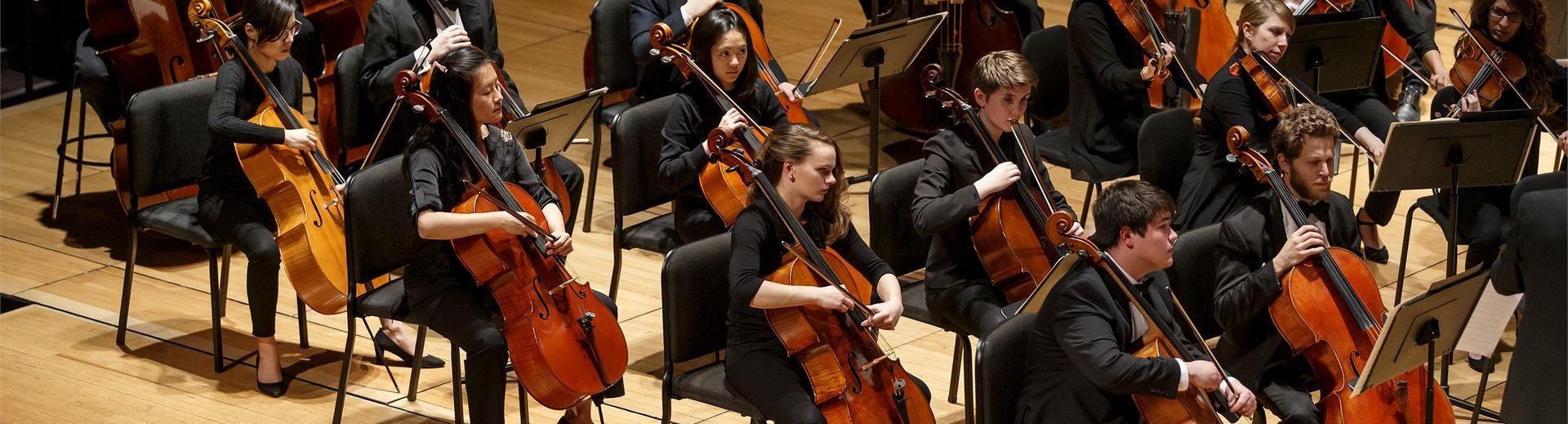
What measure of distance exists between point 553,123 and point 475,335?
78 cm

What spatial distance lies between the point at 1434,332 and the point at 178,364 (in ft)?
10.3

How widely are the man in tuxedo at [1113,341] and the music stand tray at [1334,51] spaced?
182 centimetres

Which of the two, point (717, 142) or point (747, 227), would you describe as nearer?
point (747, 227)

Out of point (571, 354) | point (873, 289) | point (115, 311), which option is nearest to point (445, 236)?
point (571, 354)

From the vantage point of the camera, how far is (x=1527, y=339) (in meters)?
3.16

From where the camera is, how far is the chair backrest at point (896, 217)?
3645 millimetres

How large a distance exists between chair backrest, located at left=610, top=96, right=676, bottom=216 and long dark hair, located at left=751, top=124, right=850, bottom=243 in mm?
865

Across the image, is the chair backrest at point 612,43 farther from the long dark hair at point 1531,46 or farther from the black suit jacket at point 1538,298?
the black suit jacket at point 1538,298

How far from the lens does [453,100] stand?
334 centimetres

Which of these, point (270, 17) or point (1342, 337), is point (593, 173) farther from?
point (1342, 337)

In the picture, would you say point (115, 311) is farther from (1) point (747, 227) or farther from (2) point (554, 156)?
(1) point (747, 227)

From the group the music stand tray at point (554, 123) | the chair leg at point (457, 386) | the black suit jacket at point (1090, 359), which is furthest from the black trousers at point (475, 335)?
the black suit jacket at point (1090, 359)

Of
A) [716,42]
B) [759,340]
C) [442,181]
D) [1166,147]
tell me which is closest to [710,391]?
[759,340]

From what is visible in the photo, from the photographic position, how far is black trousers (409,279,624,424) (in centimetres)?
331
